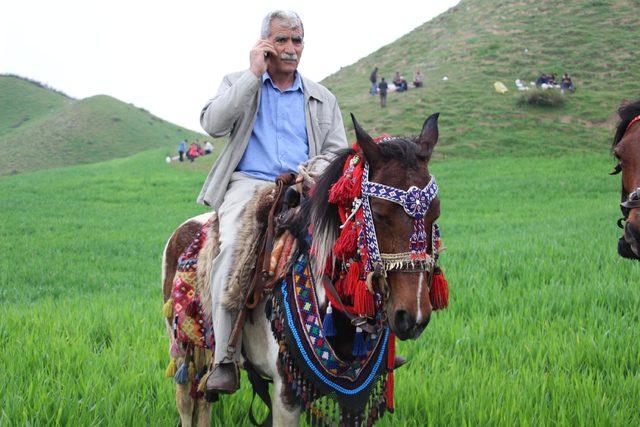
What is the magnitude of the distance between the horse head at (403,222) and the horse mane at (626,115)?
203 centimetres

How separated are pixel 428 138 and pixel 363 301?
790mm

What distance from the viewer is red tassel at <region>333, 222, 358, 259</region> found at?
2529 millimetres

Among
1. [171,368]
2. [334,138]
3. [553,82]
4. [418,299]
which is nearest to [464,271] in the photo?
[334,138]

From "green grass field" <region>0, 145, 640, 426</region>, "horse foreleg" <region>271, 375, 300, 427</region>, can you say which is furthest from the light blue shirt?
"green grass field" <region>0, 145, 640, 426</region>

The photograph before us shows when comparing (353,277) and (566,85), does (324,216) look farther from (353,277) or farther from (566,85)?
(566,85)

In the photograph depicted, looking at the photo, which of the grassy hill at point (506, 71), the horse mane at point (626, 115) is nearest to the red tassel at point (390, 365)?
the horse mane at point (626, 115)

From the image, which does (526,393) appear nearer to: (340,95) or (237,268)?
(237,268)

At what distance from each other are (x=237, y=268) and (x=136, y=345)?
2677mm

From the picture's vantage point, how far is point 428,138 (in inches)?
104

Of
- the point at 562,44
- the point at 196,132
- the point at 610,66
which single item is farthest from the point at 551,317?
the point at 196,132

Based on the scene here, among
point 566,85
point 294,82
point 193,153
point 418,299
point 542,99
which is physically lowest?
point 418,299

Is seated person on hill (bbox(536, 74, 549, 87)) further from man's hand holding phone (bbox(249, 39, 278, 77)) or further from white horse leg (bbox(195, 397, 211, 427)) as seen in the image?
white horse leg (bbox(195, 397, 211, 427))

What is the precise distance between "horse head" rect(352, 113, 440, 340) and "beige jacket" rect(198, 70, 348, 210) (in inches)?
31.3

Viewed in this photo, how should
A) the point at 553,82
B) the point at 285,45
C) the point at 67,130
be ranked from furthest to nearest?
the point at 67,130 → the point at 553,82 → the point at 285,45
